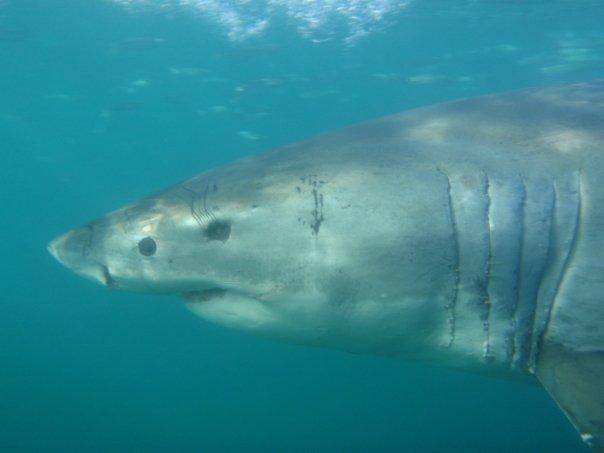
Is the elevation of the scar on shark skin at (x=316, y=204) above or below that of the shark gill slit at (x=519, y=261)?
above

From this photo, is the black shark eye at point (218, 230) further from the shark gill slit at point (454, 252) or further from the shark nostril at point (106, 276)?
the shark gill slit at point (454, 252)

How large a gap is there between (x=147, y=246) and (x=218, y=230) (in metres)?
0.44

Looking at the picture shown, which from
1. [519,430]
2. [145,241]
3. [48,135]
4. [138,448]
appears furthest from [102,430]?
[145,241]

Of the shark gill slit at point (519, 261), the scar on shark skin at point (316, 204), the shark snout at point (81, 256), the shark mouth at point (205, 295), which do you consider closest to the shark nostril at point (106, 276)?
the shark snout at point (81, 256)

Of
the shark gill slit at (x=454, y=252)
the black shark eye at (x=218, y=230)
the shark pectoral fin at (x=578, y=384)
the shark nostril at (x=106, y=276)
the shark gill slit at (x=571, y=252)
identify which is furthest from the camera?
the shark nostril at (x=106, y=276)

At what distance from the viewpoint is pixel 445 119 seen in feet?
12.5

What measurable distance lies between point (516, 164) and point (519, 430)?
2006 cm

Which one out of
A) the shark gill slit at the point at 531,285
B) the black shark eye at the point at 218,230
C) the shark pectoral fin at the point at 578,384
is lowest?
the shark pectoral fin at the point at 578,384

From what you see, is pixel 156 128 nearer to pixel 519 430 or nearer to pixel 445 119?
pixel 519 430

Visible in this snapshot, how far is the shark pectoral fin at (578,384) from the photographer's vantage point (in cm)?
258

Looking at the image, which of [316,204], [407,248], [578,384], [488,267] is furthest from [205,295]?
[578,384]

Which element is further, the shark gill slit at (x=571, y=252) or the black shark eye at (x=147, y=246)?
the black shark eye at (x=147, y=246)

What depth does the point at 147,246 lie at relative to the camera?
3.29m

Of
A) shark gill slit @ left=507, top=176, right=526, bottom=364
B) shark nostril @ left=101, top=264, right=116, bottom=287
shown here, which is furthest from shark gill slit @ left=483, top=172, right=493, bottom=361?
shark nostril @ left=101, top=264, right=116, bottom=287
